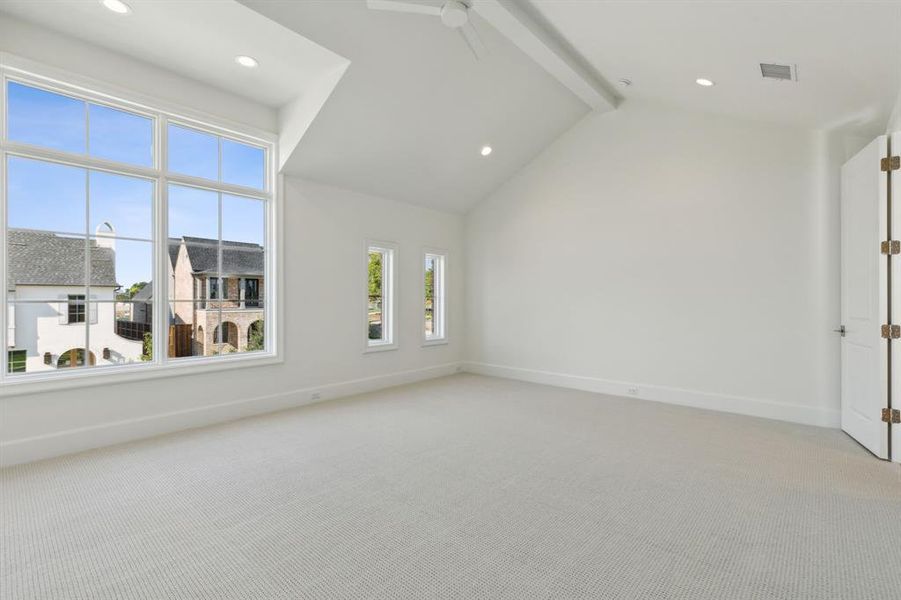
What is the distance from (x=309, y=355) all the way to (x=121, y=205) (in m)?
2.30

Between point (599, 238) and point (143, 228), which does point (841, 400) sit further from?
point (143, 228)

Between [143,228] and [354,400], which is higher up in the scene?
[143,228]

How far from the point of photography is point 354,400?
17.5 feet

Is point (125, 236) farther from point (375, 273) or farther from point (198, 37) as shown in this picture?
point (375, 273)

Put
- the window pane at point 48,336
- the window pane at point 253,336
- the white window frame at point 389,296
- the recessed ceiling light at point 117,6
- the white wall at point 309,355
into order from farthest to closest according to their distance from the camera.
Result: the white window frame at point 389,296 → the window pane at point 253,336 → the white wall at point 309,355 → the window pane at point 48,336 → the recessed ceiling light at point 117,6

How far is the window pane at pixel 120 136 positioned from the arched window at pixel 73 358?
1638 mm

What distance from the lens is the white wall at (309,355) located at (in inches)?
140

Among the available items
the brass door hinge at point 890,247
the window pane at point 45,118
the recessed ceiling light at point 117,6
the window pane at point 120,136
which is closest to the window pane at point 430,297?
the window pane at point 120,136

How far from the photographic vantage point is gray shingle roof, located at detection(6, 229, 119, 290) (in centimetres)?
341

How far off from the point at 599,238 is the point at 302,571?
16.6 feet

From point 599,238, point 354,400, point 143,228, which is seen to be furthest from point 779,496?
point 143,228

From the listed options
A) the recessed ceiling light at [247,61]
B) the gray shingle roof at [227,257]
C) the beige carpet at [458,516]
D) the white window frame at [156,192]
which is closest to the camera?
the beige carpet at [458,516]

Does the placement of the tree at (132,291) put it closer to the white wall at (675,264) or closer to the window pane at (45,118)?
the window pane at (45,118)

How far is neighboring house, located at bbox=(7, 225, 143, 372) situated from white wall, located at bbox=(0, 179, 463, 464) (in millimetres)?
302
